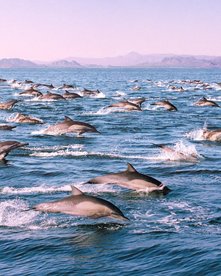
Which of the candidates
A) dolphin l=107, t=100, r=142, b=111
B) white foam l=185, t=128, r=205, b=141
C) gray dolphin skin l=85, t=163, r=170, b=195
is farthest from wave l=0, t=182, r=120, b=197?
dolphin l=107, t=100, r=142, b=111

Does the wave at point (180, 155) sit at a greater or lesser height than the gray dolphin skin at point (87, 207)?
lesser

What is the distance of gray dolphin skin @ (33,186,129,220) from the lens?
509 inches

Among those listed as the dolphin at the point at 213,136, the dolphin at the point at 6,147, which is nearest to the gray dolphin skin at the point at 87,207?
the dolphin at the point at 6,147

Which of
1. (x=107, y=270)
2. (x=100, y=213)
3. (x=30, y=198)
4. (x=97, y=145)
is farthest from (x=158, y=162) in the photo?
(x=107, y=270)

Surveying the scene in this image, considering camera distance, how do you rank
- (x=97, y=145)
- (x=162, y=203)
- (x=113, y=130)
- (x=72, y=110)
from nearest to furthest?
(x=162, y=203) → (x=97, y=145) → (x=113, y=130) → (x=72, y=110)

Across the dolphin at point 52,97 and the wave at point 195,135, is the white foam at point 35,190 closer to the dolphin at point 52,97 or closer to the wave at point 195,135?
the wave at point 195,135

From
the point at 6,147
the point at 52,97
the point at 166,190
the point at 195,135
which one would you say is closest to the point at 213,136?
the point at 195,135

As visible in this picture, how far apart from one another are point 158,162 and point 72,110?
2226cm

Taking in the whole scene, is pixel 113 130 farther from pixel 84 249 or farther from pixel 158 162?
pixel 84 249

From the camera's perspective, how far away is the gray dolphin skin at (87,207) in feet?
42.4

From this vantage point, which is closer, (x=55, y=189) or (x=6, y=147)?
(x=55, y=189)

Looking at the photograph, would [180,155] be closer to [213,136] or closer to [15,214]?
[213,136]

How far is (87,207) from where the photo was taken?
13031mm

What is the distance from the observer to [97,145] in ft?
86.0
